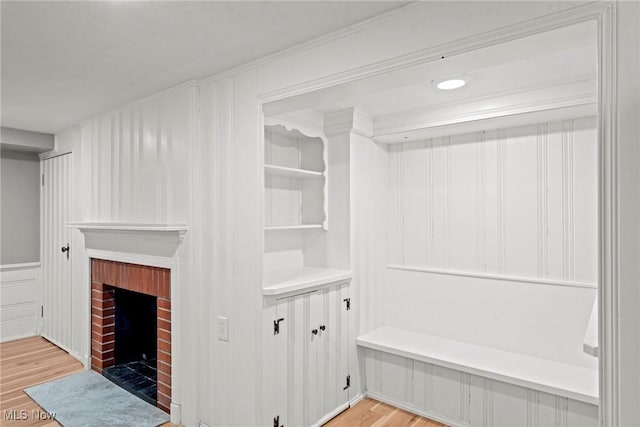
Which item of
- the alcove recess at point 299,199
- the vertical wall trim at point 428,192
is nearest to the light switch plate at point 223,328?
the alcove recess at point 299,199

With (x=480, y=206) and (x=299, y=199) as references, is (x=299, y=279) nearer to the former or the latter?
(x=299, y=199)

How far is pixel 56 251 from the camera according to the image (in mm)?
4301

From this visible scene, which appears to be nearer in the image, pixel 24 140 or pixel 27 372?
pixel 27 372

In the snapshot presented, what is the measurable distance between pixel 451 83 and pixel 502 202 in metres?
1.08

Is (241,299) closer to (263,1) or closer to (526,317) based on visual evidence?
(263,1)

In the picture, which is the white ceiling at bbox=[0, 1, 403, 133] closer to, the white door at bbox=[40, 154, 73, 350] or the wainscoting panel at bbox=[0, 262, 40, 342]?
the white door at bbox=[40, 154, 73, 350]

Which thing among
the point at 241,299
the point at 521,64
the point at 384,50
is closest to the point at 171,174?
the point at 241,299

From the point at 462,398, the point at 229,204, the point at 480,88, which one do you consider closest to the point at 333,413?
the point at 462,398

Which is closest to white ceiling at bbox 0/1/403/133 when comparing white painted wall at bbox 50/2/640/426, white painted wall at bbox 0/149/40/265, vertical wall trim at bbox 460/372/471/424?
white painted wall at bbox 50/2/640/426

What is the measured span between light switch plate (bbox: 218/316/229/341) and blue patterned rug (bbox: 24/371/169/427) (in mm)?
856

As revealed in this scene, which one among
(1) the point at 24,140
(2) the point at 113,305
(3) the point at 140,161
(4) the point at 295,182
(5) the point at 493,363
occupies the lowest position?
(5) the point at 493,363

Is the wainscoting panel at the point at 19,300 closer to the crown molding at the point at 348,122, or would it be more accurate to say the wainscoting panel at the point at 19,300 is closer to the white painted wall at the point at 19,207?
the white painted wall at the point at 19,207

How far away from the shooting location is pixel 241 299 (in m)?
2.35

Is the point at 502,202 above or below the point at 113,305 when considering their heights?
above
